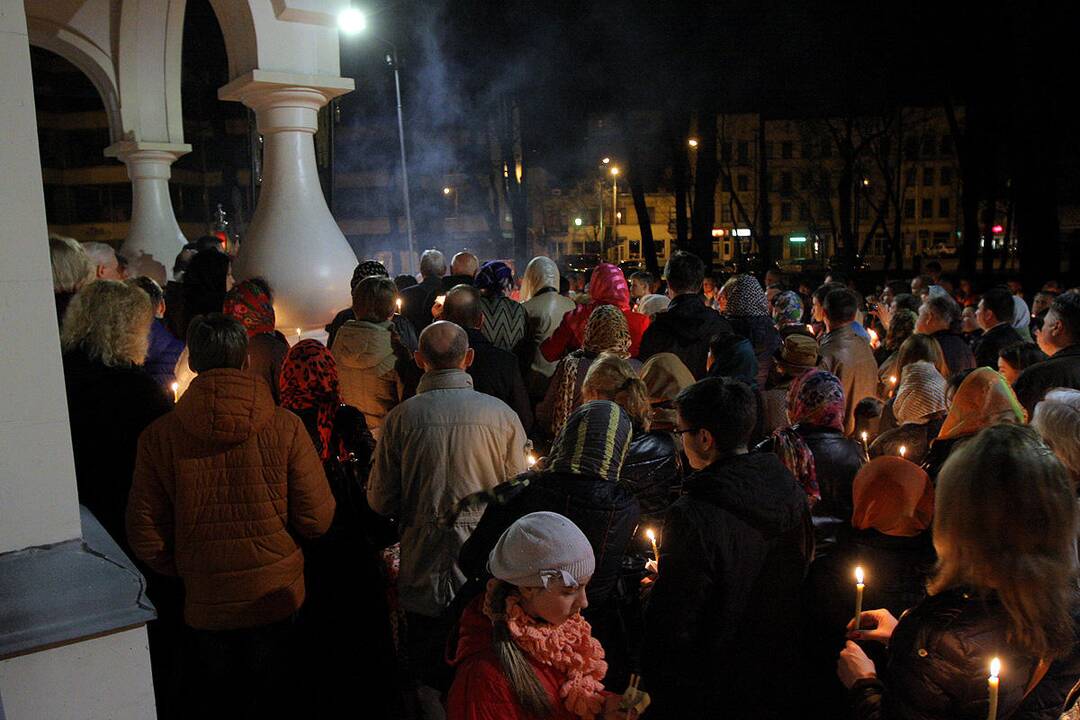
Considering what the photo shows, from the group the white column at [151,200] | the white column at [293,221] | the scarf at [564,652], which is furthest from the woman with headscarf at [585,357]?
the white column at [151,200]

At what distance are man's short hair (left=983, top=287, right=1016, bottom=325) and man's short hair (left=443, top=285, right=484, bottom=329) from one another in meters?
4.30

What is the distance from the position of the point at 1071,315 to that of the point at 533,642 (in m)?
4.50

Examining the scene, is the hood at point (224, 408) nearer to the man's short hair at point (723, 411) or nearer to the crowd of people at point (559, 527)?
the crowd of people at point (559, 527)

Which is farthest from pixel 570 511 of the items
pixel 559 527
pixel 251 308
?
pixel 251 308

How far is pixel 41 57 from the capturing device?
2002 inches

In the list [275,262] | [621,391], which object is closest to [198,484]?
[621,391]

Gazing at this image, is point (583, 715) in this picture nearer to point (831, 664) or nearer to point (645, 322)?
point (831, 664)

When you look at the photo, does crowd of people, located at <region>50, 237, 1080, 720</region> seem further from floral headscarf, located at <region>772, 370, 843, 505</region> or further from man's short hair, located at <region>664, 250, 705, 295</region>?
man's short hair, located at <region>664, 250, 705, 295</region>

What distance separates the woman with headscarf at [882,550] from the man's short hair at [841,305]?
317cm

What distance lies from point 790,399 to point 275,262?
155 inches

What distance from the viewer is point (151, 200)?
1005cm

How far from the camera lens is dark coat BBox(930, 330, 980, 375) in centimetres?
662

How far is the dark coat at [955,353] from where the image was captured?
261 inches

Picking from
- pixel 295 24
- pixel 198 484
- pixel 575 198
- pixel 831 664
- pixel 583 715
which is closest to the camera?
pixel 583 715
